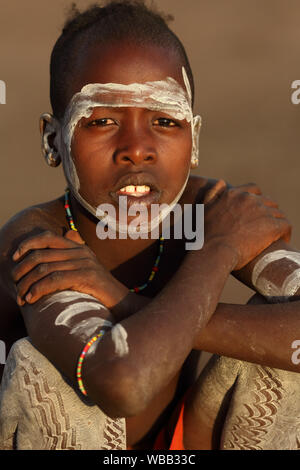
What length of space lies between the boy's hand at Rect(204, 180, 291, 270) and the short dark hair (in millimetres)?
471

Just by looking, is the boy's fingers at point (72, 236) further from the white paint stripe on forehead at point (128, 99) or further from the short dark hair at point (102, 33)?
the short dark hair at point (102, 33)

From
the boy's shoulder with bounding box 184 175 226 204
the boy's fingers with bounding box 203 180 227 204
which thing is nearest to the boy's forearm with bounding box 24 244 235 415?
the boy's fingers with bounding box 203 180 227 204

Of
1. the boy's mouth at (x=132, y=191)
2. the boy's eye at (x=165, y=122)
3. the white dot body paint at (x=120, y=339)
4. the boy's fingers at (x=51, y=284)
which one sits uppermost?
the boy's eye at (x=165, y=122)

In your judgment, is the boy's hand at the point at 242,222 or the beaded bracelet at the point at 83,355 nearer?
the beaded bracelet at the point at 83,355

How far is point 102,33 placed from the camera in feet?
8.70

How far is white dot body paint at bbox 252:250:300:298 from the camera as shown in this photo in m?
2.53

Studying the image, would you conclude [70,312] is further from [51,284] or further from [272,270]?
[272,270]

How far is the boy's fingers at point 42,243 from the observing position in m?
2.40

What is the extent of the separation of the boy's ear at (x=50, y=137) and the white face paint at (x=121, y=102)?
0.31ft

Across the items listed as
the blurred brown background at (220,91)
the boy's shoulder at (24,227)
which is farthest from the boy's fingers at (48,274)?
the blurred brown background at (220,91)

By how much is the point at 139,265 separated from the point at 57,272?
0.67 m

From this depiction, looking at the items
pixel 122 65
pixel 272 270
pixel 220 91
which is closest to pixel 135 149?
pixel 122 65
